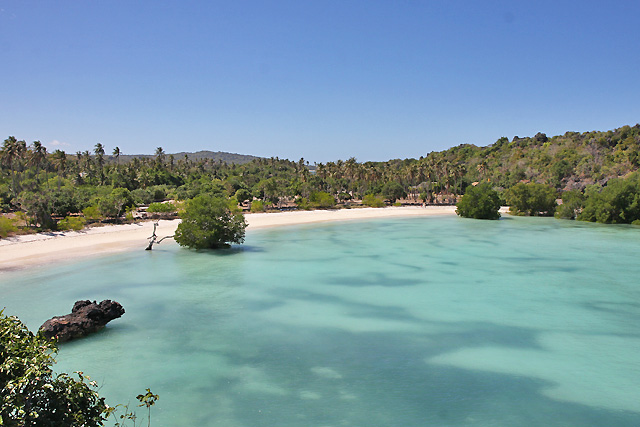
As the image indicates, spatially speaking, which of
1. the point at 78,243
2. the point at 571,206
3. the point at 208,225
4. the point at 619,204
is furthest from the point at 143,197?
the point at 619,204

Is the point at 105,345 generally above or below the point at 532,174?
below

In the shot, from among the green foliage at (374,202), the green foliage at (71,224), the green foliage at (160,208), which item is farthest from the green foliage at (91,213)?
the green foliage at (374,202)

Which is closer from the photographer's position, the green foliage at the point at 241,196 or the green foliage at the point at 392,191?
the green foliage at the point at 241,196

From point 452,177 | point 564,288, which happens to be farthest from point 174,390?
point 452,177

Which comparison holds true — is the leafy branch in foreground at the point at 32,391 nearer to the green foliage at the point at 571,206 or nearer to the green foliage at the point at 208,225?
the green foliage at the point at 208,225

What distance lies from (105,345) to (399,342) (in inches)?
442

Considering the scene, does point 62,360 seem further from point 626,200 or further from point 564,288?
point 626,200

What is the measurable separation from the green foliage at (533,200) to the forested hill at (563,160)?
753 inches

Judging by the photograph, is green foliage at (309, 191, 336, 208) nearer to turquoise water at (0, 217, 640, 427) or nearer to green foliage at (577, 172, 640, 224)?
green foliage at (577, 172, 640, 224)

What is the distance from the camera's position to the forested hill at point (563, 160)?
3467 inches

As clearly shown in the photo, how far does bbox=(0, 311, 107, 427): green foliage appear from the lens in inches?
206

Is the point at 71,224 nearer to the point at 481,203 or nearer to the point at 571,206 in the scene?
the point at 481,203

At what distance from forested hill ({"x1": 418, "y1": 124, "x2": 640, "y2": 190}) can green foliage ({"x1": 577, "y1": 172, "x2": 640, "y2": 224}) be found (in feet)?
87.3

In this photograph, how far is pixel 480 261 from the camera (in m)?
33.7
